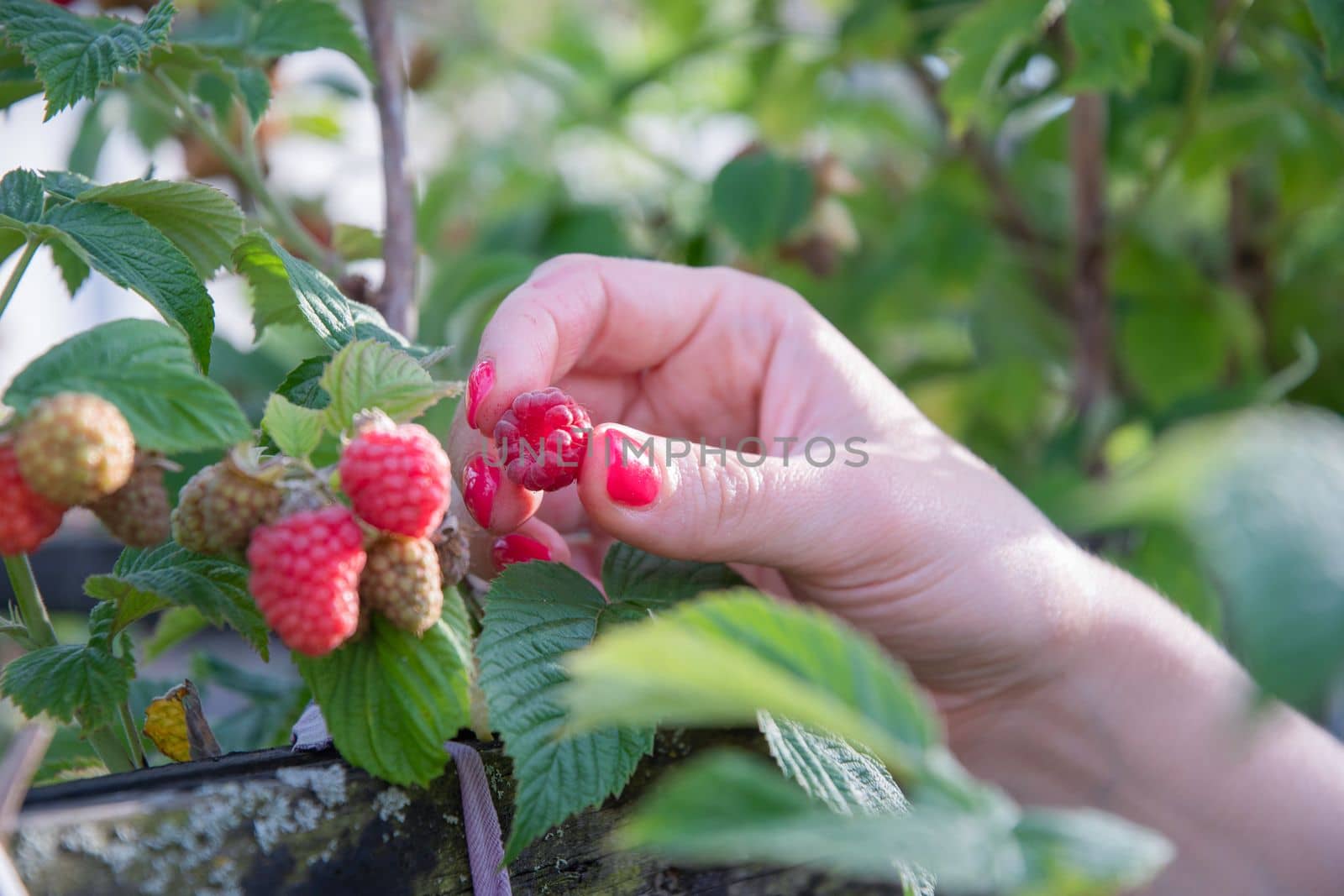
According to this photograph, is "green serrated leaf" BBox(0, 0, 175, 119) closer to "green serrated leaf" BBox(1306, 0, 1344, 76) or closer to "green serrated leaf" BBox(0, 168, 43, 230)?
"green serrated leaf" BBox(0, 168, 43, 230)

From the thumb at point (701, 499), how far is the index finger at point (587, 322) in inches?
3.3

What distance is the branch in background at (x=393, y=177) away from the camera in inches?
26.1

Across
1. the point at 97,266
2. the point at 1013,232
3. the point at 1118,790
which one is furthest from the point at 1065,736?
the point at 1013,232

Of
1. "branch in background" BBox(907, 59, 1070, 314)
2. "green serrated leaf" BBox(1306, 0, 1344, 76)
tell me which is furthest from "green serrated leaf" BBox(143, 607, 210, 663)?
"branch in background" BBox(907, 59, 1070, 314)

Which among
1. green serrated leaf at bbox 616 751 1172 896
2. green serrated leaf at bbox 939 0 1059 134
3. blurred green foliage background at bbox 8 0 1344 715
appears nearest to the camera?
green serrated leaf at bbox 616 751 1172 896

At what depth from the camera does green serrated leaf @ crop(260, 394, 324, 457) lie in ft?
1.23

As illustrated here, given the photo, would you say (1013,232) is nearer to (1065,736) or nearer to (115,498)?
(1065,736)

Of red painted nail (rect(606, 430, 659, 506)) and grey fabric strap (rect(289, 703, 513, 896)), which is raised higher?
red painted nail (rect(606, 430, 659, 506))

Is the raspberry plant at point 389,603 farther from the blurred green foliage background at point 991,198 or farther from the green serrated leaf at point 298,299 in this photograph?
the blurred green foliage background at point 991,198

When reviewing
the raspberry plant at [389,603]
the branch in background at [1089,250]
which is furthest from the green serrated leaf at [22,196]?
the branch in background at [1089,250]

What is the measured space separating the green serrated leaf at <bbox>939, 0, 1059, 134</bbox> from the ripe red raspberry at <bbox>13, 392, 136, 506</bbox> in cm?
67

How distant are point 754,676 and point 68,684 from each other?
0.99 ft

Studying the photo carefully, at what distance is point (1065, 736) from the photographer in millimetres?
727

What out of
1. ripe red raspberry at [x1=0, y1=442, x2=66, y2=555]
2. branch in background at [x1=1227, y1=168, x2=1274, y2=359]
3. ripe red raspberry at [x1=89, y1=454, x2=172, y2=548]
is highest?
ripe red raspberry at [x1=0, y1=442, x2=66, y2=555]
